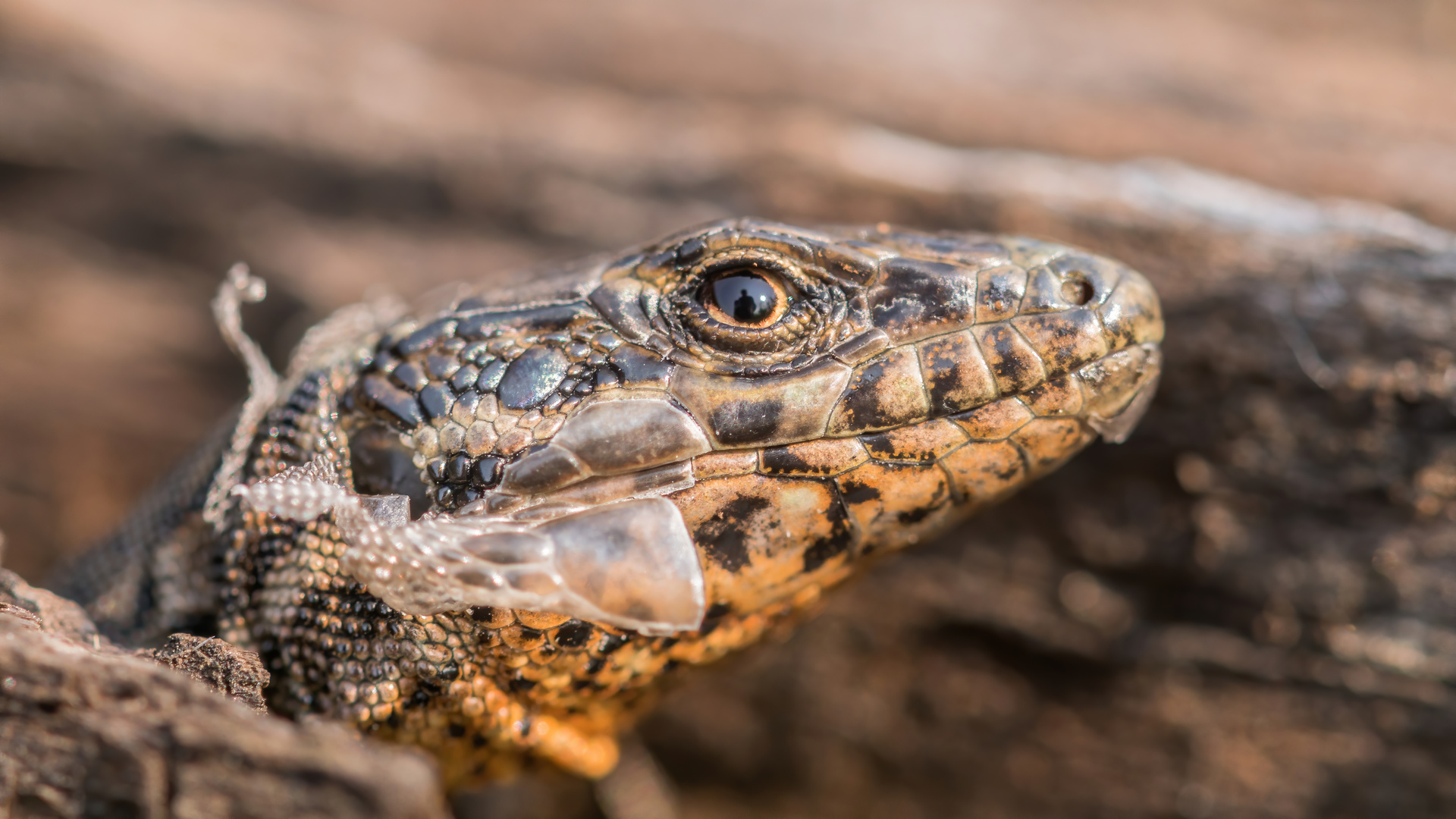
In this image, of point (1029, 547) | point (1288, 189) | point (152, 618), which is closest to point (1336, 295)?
point (1288, 189)

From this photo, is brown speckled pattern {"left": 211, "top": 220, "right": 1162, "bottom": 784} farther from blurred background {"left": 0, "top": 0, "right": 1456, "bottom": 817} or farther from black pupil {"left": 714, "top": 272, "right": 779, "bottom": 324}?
blurred background {"left": 0, "top": 0, "right": 1456, "bottom": 817}

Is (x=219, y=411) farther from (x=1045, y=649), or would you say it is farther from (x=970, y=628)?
(x=1045, y=649)

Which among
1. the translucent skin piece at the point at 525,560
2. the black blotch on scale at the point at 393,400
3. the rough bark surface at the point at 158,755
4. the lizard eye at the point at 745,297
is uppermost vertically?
the lizard eye at the point at 745,297

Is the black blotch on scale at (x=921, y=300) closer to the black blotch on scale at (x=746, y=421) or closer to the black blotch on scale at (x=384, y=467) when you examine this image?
the black blotch on scale at (x=746, y=421)

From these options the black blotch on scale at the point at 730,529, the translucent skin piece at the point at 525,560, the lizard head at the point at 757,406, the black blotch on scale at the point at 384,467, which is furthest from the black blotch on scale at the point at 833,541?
the black blotch on scale at the point at 384,467

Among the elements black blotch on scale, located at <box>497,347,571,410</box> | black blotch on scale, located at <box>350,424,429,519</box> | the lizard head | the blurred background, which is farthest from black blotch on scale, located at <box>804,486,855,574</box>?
the blurred background

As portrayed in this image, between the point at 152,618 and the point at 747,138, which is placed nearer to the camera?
the point at 152,618

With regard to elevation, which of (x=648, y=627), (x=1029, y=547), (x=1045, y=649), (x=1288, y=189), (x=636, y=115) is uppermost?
(x=636, y=115)
